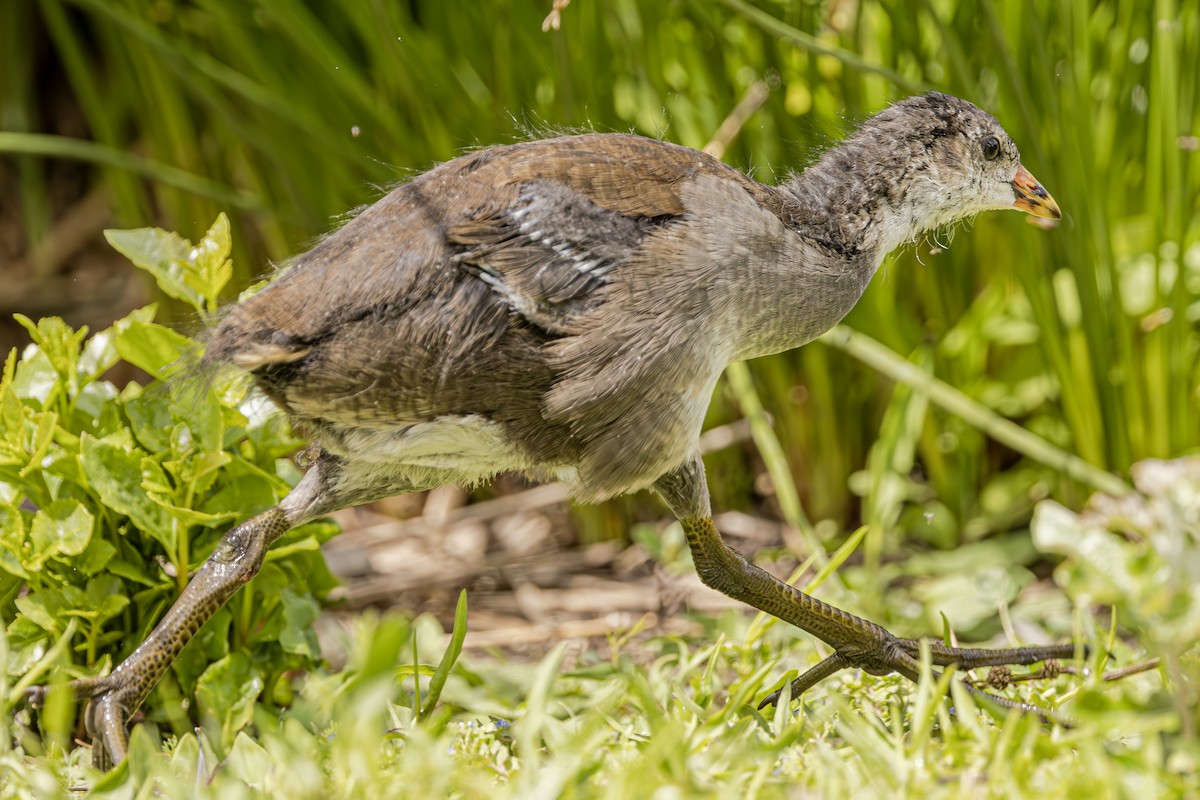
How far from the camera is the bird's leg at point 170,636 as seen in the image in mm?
2338

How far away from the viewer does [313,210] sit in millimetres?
3998

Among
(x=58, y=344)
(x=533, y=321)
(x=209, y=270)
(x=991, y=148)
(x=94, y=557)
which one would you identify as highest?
(x=991, y=148)

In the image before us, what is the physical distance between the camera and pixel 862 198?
8.48 feet

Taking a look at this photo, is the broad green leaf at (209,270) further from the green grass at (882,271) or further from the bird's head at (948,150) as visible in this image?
the bird's head at (948,150)

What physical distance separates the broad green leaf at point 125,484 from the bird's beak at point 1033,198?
1854mm

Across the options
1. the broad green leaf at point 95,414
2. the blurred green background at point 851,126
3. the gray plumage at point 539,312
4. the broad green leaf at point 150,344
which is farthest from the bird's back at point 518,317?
the blurred green background at point 851,126

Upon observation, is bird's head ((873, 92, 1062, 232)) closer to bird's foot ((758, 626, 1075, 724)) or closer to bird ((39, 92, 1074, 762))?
bird ((39, 92, 1074, 762))

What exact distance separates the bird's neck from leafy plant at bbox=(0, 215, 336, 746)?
1126 millimetres

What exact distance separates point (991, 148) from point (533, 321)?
1.10 meters

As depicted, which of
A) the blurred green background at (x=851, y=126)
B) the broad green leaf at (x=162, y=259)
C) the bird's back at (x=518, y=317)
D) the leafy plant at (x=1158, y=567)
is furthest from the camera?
the blurred green background at (x=851, y=126)

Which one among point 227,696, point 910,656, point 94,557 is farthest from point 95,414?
point 910,656

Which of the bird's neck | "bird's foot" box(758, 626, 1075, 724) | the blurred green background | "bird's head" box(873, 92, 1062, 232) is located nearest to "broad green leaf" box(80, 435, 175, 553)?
the blurred green background

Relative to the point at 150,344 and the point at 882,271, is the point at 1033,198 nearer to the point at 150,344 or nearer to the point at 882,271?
the point at 882,271

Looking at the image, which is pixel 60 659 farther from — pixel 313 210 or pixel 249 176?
pixel 249 176
